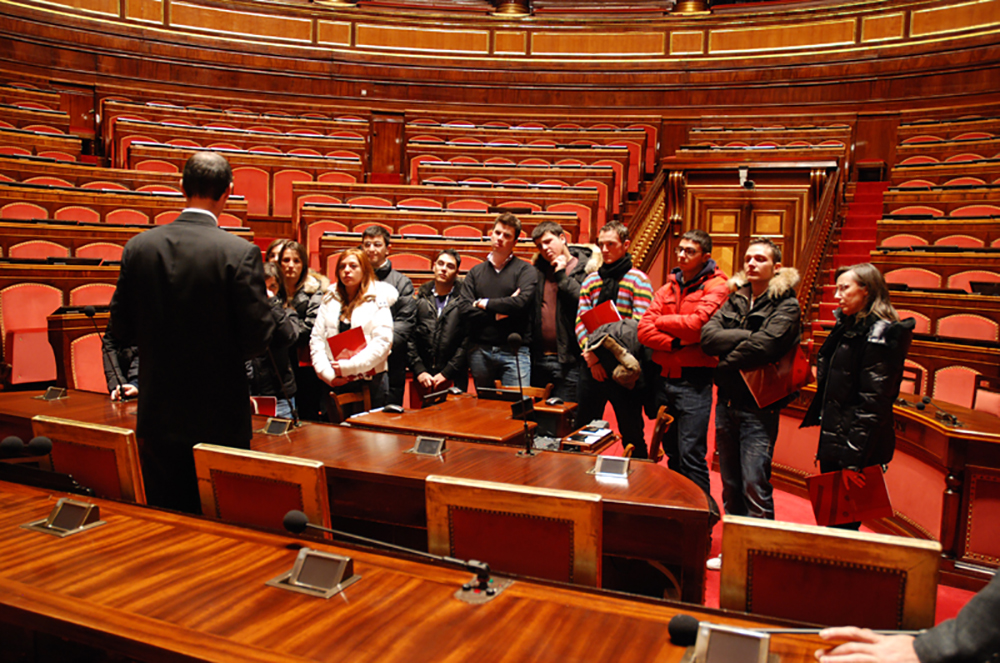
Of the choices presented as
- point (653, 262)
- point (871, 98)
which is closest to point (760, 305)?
point (653, 262)

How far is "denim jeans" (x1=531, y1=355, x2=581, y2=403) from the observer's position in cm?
276

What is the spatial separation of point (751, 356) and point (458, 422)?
0.91 meters

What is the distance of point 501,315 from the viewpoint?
2.84 meters

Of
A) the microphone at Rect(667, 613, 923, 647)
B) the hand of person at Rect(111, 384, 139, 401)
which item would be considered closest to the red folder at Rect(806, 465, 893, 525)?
the microphone at Rect(667, 613, 923, 647)

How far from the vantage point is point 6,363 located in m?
3.16

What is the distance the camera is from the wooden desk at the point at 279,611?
0.77 m

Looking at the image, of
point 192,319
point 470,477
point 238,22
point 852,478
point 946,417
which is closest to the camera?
point 192,319

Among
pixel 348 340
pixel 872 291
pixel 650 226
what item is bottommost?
pixel 348 340

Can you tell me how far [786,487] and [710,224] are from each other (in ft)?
9.86

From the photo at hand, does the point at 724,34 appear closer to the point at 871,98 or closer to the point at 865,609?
the point at 871,98

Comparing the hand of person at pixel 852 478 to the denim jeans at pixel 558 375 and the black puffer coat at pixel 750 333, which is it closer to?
the black puffer coat at pixel 750 333

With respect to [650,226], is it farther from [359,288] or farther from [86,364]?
[86,364]

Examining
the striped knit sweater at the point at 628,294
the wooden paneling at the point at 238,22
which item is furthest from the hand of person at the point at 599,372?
the wooden paneling at the point at 238,22

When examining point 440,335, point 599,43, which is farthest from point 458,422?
point 599,43
